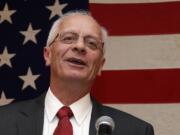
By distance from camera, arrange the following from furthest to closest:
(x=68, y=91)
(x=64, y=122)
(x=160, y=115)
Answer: (x=160, y=115)
(x=68, y=91)
(x=64, y=122)

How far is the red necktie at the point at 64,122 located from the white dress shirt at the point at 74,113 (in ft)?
0.05

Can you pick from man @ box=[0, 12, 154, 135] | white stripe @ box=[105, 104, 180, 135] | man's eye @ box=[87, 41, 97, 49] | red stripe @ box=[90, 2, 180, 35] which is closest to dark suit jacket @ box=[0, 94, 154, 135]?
man @ box=[0, 12, 154, 135]

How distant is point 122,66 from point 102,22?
0.83ft

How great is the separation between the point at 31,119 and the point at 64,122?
12cm

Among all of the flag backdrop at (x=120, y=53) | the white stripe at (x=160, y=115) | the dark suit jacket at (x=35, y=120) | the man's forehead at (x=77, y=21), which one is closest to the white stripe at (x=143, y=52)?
the flag backdrop at (x=120, y=53)

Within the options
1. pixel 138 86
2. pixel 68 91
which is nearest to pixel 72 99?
pixel 68 91

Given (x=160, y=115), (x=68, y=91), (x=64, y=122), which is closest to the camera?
(x=64, y=122)

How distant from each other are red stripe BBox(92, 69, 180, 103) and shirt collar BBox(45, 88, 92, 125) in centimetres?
76

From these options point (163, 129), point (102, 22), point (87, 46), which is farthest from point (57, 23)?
point (163, 129)

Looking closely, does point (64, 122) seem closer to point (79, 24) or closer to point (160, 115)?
point (79, 24)

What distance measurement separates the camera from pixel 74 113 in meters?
2.21

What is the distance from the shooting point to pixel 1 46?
10.3 feet

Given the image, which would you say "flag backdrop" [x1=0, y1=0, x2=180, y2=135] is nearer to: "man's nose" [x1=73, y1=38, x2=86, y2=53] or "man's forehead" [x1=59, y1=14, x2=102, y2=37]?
"man's forehead" [x1=59, y1=14, x2=102, y2=37]

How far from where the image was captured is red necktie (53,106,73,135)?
2.12 m
